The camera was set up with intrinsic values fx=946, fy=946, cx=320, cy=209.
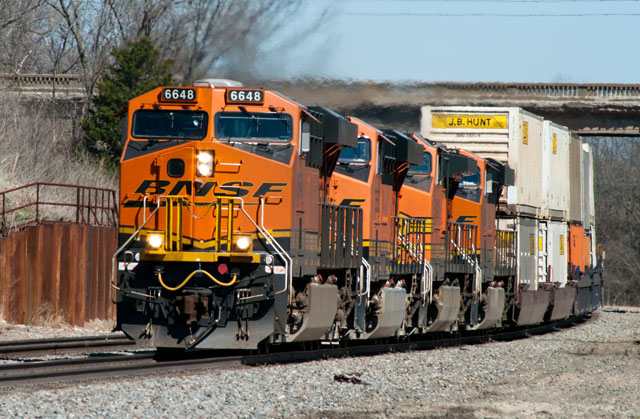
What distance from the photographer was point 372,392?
34.5 feet

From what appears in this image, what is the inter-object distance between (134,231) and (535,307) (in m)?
14.2

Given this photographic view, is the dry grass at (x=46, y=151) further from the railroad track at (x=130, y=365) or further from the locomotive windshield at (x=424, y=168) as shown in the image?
the railroad track at (x=130, y=365)

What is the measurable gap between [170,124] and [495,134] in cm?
1262

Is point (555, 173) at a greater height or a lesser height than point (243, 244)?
greater

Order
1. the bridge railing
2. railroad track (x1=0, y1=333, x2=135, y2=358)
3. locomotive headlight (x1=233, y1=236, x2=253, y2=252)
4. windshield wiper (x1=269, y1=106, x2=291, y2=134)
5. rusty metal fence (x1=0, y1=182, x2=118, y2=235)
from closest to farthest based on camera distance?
1. locomotive headlight (x1=233, y1=236, x2=253, y2=252)
2. windshield wiper (x1=269, y1=106, x2=291, y2=134)
3. railroad track (x1=0, y1=333, x2=135, y2=358)
4. rusty metal fence (x1=0, y1=182, x2=118, y2=235)
5. the bridge railing

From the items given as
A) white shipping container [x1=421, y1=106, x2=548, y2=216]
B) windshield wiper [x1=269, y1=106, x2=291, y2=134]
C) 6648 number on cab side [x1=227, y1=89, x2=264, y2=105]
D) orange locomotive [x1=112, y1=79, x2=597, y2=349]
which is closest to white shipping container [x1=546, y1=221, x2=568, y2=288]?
white shipping container [x1=421, y1=106, x2=548, y2=216]

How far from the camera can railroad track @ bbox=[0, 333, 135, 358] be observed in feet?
46.8

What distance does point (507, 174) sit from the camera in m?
22.1

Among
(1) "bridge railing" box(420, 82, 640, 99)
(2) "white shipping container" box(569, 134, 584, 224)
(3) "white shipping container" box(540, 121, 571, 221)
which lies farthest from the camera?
(1) "bridge railing" box(420, 82, 640, 99)

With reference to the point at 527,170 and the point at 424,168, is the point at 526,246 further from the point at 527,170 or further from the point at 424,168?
the point at 424,168

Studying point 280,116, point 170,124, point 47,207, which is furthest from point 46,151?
point 280,116

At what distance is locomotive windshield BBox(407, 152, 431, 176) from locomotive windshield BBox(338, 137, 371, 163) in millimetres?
3111

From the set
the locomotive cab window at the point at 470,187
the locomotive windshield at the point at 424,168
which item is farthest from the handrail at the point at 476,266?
the locomotive windshield at the point at 424,168

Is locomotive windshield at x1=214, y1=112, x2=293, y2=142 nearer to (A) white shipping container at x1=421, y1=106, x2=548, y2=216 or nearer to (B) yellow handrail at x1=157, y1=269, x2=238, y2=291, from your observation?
(B) yellow handrail at x1=157, y1=269, x2=238, y2=291
